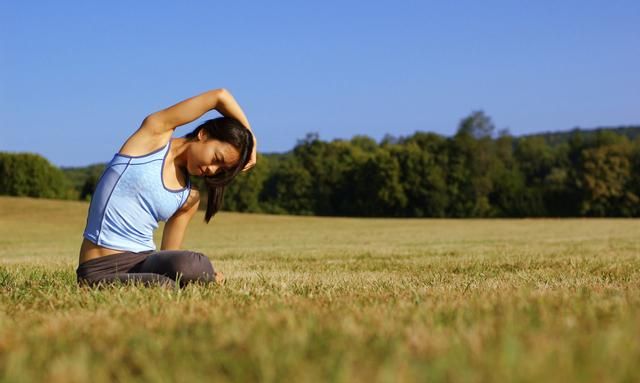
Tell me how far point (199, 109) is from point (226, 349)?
370 cm

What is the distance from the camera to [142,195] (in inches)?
232

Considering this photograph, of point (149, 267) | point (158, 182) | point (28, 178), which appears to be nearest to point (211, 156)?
point (158, 182)

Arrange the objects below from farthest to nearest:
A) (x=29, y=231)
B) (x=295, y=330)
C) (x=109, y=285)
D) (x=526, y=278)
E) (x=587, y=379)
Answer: (x=29, y=231), (x=526, y=278), (x=109, y=285), (x=295, y=330), (x=587, y=379)

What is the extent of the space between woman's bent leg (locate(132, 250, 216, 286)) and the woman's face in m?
0.79

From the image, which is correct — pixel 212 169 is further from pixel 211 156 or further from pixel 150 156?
pixel 150 156

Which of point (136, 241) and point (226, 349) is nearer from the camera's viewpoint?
point (226, 349)

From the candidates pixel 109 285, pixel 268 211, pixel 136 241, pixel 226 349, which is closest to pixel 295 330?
pixel 226 349

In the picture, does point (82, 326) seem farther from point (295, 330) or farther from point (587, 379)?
point (587, 379)

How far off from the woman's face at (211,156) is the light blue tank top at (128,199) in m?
0.33

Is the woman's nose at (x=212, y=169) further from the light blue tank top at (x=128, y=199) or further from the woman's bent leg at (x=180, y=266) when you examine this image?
the woman's bent leg at (x=180, y=266)

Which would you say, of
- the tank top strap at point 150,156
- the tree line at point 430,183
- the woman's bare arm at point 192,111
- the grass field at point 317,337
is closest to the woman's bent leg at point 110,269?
the grass field at point 317,337

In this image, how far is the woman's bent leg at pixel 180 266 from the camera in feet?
19.5

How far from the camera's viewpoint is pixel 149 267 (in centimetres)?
612

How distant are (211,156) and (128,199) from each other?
2.80ft
